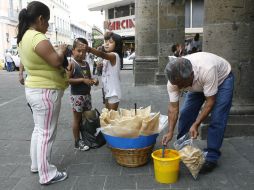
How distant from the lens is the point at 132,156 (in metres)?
4.16

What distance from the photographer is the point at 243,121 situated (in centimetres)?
532

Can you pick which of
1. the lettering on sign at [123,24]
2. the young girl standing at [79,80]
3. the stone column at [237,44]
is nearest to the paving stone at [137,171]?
the young girl standing at [79,80]

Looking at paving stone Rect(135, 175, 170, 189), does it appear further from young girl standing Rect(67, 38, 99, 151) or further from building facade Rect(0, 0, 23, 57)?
building facade Rect(0, 0, 23, 57)

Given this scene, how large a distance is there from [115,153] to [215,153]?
120 cm

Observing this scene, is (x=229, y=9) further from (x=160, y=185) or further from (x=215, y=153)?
(x=160, y=185)

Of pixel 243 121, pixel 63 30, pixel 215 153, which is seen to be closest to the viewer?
pixel 215 153

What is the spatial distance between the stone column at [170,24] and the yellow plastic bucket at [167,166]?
25.6 feet

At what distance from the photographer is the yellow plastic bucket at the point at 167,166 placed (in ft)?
12.1

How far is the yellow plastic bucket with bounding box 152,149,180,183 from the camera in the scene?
3.68 m

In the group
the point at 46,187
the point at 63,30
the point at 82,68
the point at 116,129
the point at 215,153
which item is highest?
the point at 63,30

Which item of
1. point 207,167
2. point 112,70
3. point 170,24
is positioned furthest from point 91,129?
point 170,24

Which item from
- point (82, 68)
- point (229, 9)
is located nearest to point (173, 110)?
point (82, 68)

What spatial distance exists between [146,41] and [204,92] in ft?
30.3

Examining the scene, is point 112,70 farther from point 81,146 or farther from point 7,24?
point 7,24
